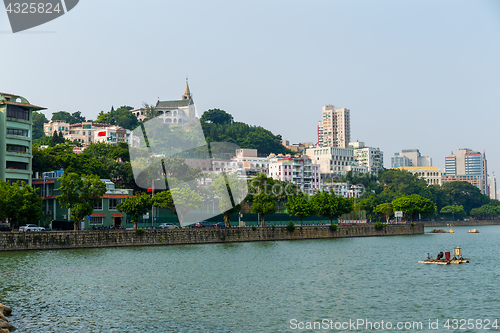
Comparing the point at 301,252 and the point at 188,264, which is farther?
the point at 301,252

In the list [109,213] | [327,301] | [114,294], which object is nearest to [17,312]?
[114,294]

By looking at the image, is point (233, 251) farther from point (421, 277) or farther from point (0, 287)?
point (0, 287)

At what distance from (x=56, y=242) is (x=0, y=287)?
28.6 m

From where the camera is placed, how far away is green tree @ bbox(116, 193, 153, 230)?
83562mm

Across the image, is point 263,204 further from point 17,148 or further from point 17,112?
point 17,112

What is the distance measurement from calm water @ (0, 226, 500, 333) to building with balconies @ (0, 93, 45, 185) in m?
25.5

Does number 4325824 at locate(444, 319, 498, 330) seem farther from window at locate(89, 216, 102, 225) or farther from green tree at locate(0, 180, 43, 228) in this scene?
window at locate(89, 216, 102, 225)

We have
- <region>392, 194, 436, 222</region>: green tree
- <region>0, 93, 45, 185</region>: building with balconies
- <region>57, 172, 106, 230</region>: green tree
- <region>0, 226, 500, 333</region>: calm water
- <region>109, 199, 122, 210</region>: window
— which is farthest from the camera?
<region>392, 194, 436, 222</region>: green tree

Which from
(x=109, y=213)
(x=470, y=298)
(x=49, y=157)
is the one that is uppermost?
(x=49, y=157)

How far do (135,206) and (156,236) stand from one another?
619cm

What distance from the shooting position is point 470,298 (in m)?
39.2

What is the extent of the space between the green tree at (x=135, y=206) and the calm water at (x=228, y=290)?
15493mm

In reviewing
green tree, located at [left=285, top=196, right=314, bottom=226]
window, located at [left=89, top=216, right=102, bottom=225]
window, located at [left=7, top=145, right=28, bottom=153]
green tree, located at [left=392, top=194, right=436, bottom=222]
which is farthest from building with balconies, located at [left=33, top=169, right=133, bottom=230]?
green tree, located at [left=392, top=194, right=436, bottom=222]

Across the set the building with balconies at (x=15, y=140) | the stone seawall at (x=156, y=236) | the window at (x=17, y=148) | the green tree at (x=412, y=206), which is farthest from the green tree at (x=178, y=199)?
the green tree at (x=412, y=206)
